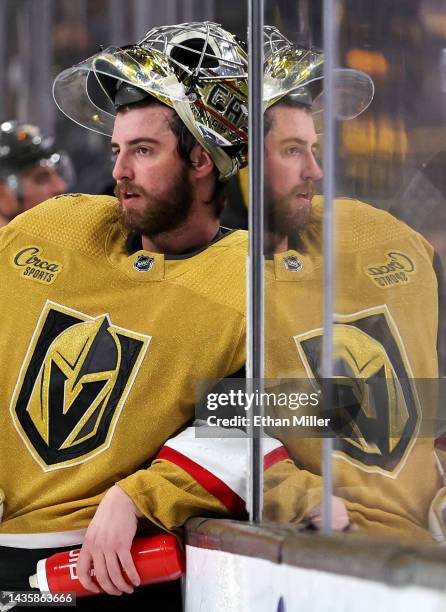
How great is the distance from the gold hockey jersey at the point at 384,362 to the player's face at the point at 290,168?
8cm

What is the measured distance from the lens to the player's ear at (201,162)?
186cm

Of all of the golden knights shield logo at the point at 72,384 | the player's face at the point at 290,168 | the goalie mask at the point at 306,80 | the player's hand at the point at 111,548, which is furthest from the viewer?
the golden knights shield logo at the point at 72,384

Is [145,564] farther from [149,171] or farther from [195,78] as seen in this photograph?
[195,78]

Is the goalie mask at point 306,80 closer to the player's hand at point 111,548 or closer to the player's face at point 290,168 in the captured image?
the player's face at point 290,168

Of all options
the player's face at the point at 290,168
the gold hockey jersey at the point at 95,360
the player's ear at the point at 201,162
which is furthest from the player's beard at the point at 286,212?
the player's ear at the point at 201,162

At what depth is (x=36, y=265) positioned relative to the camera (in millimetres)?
1865

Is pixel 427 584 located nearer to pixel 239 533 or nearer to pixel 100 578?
pixel 239 533

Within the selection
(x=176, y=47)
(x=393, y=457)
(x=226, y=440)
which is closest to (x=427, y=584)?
(x=393, y=457)

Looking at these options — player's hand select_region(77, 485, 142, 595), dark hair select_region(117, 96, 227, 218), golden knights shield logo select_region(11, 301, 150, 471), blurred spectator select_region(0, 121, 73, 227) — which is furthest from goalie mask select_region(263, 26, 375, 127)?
blurred spectator select_region(0, 121, 73, 227)

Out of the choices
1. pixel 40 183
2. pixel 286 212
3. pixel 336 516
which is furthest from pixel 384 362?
pixel 40 183

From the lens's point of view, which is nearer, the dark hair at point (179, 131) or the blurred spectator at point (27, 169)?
the dark hair at point (179, 131)

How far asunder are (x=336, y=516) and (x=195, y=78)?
0.82m

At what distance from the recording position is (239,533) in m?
1.43

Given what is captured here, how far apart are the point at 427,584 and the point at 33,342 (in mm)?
1011
